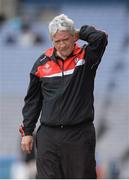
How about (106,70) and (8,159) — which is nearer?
(8,159)

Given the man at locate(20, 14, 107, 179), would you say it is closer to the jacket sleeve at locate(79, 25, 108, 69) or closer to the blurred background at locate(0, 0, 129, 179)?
the jacket sleeve at locate(79, 25, 108, 69)

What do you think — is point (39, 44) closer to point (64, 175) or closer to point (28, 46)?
point (28, 46)

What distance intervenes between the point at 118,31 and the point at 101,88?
6.34ft

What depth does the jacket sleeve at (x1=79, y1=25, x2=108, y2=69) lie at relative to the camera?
561 cm

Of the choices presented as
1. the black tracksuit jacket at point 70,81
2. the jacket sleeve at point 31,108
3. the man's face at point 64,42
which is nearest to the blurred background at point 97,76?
the jacket sleeve at point 31,108

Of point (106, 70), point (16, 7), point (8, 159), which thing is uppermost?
point (16, 7)

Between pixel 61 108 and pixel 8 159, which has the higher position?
pixel 61 108

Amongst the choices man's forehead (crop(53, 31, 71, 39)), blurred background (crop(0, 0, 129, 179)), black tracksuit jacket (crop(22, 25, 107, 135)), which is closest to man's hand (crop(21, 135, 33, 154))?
black tracksuit jacket (crop(22, 25, 107, 135))

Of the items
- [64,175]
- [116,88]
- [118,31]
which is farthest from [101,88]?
[64,175]

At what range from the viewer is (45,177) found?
5.77m

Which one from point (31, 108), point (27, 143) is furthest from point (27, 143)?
point (31, 108)

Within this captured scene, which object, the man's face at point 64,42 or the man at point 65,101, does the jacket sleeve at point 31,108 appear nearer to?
the man at point 65,101

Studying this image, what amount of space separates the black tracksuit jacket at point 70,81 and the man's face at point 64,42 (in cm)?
7

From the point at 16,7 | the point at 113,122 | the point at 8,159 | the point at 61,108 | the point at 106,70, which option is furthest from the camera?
the point at 16,7
